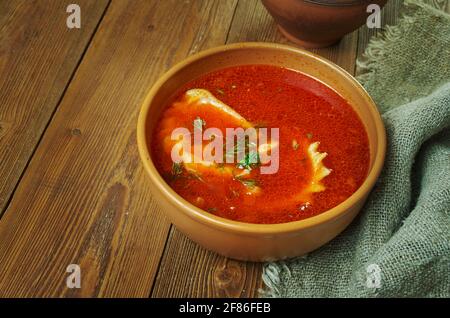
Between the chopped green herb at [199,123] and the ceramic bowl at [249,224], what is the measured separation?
8cm

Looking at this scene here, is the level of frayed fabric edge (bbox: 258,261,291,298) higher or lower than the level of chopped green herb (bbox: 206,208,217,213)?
lower

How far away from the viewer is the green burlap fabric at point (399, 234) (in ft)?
3.83

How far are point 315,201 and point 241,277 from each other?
8.2 inches

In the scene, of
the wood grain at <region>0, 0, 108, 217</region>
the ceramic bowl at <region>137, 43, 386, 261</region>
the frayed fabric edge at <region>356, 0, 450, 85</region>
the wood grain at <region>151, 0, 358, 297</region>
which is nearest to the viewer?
the ceramic bowl at <region>137, 43, 386, 261</region>

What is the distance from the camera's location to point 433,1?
1.77 meters

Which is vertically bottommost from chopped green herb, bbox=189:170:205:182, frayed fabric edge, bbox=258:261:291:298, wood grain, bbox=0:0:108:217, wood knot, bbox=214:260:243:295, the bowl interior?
wood knot, bbox=214:260:243:295

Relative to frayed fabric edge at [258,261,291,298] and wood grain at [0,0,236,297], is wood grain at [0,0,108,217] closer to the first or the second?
wood grain at [0,0,236,297]

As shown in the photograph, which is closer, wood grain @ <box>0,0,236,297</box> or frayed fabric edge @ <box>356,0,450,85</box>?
wood grain @ <box>0,0,236,297</box>

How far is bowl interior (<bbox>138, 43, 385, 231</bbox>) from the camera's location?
128cm

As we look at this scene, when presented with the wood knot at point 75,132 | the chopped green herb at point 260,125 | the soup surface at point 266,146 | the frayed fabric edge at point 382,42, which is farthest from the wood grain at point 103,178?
the frayed fabric edge at point 382,42

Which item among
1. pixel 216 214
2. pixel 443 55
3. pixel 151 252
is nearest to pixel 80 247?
pixel 151 252

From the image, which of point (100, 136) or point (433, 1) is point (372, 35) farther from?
point (100, 136)

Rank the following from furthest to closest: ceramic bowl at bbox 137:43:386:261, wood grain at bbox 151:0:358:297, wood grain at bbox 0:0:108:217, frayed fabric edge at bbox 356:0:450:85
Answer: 1. frayed fabric edge at bbox 356:0:450:85
2. wood grain at bbox 0:0:108:217
3. wood grain at bbox 151:0:358:297
4. ceramic bowl at bbox 137:43:386:261

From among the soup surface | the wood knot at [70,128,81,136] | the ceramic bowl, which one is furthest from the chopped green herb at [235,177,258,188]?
the wood knot at [70,128,81,136]
